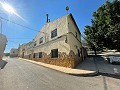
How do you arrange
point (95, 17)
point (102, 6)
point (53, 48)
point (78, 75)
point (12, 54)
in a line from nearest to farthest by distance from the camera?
point (78, 75), point (53, 48), point (102, 6), point (95, 17), point (12, 54)

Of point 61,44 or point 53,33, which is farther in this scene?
point 53,33

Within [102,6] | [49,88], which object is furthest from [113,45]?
[49,88]

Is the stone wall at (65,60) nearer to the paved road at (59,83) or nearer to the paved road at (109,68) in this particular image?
the paved road at (109,68)

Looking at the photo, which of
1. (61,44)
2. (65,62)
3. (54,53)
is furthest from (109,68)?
(54,53)

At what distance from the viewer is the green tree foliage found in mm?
15250

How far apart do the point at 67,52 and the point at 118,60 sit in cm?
688

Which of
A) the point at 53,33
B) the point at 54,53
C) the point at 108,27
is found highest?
the point at 108,27

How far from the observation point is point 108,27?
54.1 ft

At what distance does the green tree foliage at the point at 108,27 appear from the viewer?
1525cm

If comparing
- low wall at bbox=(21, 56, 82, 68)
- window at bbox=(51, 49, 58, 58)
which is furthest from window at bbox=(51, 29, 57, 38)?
low wall at bbox=(21, 56, 82, 68)

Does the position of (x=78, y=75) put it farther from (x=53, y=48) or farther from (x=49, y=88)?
(x=53, y=48)

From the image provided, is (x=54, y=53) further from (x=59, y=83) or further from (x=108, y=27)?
(x=59, y=83)

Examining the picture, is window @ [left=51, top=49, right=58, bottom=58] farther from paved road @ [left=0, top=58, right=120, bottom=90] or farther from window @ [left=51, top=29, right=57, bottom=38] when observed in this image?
paved road @ [left=0, top=58, right=120, bottom=90]

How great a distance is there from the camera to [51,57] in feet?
54.6
